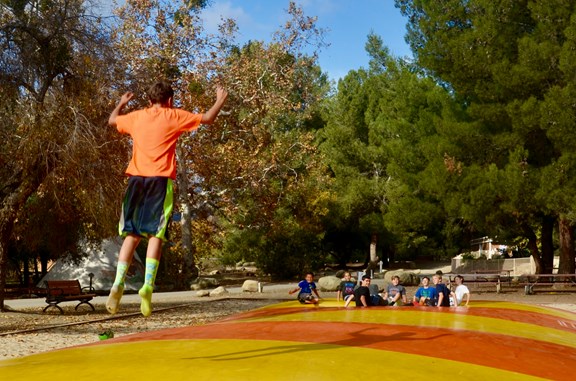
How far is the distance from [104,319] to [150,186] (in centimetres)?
1099

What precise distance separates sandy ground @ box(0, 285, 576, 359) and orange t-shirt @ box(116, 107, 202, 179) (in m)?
6.82

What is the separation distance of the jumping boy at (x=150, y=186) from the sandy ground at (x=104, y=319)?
658 cm

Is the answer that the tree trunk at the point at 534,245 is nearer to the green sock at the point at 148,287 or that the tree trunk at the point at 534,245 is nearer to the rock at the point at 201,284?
the rock at the point at 201,284

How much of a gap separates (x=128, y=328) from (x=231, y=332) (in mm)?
7964

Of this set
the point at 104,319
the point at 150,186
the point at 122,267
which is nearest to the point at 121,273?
the point at 122,267

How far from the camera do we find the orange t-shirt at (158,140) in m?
3.77

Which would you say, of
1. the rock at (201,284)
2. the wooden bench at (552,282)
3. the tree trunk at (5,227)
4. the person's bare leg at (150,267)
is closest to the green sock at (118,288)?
the person's bare leg at (150,267)

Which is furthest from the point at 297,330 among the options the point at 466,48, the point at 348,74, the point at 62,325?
the point at 348,74

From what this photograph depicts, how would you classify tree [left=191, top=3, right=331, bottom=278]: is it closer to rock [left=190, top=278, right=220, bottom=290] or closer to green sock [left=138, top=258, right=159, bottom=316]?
rock [left=190, top=278, right=220, bottom=290]

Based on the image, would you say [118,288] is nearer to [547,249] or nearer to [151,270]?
[151,270]

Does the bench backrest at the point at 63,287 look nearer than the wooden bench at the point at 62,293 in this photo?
No

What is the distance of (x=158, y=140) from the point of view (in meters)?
3.77

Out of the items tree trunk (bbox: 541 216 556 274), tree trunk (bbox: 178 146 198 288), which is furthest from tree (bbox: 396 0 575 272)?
tree trunk (bbox: 178 146 198 288)

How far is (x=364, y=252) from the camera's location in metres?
43.7
